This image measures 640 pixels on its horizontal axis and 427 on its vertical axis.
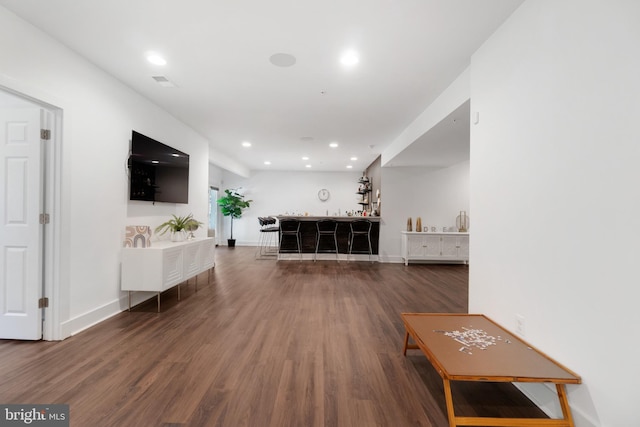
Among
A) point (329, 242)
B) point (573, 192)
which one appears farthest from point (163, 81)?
point (329, 242)

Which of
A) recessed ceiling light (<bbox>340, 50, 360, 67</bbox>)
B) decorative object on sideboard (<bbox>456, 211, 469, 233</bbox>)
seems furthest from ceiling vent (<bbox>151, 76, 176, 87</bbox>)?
decorative object on sideboard (<bbox>456, 211, 469, 233</bbox>)

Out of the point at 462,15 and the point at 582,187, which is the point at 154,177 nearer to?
the point at 462,15

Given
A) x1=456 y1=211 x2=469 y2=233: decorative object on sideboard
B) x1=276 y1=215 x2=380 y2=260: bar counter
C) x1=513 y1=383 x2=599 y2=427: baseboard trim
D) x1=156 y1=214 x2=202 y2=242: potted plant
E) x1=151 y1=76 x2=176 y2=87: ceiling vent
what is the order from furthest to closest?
1. x1=456 y1=211 x2=469 y2=233: decorative object on sideboard
2. x1=276 y1=215 x2=380 y2=260: bar counter
3. x1=156 y1=214 x2=202 y2=242: potted plant
4. x1=151 y1=76 x2=176 y2=87: ceiling vent
5. x1=513 y1=383 x2=599 y2=427: baseboard trim

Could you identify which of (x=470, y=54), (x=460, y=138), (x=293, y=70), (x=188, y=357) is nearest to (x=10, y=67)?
(x=293, y=70)

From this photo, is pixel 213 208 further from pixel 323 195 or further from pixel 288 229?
pixel 288 229

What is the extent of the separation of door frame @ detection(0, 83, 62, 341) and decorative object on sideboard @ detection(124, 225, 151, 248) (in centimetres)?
86

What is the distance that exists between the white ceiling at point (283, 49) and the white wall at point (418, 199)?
2851 mm

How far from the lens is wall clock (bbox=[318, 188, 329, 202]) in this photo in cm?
1048

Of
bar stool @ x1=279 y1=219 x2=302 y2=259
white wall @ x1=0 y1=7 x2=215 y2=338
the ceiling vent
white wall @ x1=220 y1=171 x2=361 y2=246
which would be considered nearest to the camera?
white wall @ x1=0 y1=7 x2=215 y2=338

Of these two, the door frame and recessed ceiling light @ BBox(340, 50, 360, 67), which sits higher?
recessed ceiling light @ BBox(340, 50, 360, 67)

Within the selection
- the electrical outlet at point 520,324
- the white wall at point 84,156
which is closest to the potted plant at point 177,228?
the white wall at point 84,156

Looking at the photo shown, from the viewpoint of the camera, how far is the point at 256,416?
1.66 meters

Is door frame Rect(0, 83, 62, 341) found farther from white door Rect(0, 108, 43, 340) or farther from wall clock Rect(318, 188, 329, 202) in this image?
wall clock Rect(318, 188, 329, 202)

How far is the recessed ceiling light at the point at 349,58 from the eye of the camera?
2.74 m
